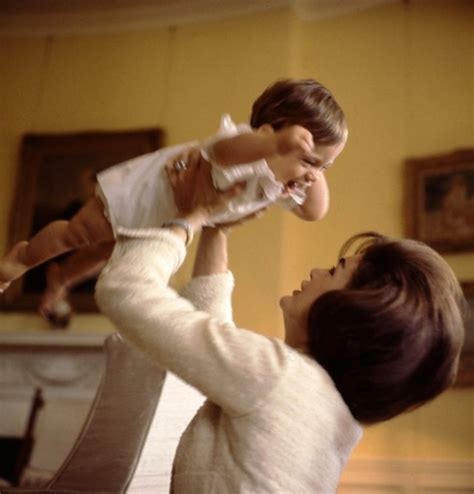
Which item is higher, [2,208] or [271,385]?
[2,208]

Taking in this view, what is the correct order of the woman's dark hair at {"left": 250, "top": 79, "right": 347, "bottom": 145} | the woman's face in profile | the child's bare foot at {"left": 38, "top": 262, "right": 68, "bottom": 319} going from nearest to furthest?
the woman's face in profile
the woman's dark hair at {"left": 250, "top": 79, "right": 347, "bottom": 145}
the child's bare foot at {"left": 38, "top": 262, "right": 68, "bottom": 319}

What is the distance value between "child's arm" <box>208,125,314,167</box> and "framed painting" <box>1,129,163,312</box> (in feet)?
8.39

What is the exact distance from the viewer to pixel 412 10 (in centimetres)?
366

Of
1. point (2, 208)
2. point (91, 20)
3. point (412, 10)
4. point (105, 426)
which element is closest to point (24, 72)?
point (91, 20)

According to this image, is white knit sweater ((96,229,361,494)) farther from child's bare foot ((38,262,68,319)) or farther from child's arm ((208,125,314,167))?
child's bare foot ((38,262,68,319))

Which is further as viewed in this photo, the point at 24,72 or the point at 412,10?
the point at 24,72

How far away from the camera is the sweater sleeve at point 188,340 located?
92 centimetres

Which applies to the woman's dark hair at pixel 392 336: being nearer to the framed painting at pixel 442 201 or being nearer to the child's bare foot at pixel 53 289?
the child's bare foot at pixel 53 289

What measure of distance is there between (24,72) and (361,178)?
220 cm

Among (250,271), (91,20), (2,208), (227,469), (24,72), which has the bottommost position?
(227,469)

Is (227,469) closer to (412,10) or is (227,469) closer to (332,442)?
(332,442)

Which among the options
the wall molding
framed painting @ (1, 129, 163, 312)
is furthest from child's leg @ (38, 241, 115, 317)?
framed painting @ (1, 129, 163, 312)

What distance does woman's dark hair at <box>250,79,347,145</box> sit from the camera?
1539 millimetres

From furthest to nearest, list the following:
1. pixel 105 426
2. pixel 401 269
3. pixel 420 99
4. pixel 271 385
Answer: pixel 420 99 → pixel 105 426 → pixel 401 269 → pixel 271 385
